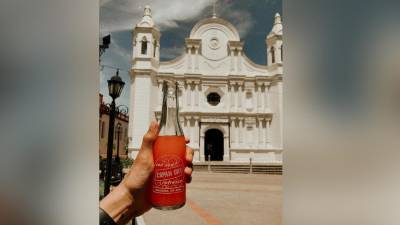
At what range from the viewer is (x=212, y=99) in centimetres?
937

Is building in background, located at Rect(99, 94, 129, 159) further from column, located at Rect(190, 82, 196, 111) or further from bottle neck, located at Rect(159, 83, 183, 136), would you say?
column, located at Rect(190, 82, 196, 111)

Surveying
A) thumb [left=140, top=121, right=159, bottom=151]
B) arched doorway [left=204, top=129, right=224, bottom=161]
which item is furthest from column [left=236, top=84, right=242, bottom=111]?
thumb [left=140, top=121, right=159, bottom=151]

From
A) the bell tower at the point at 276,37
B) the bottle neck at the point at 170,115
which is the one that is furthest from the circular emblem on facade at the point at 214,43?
the bottle neck at the point at 170,115

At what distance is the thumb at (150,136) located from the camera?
45 cm

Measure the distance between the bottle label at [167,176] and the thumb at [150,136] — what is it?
1.1 inches

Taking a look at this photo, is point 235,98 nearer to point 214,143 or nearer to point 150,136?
point 214,143

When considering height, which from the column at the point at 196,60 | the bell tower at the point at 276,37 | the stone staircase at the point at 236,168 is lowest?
the stone staircase at the point at 236,168

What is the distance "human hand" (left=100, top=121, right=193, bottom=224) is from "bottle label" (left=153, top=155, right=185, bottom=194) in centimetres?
2

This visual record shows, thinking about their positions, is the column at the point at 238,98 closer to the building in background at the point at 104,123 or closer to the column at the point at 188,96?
the column at the point at 188,96

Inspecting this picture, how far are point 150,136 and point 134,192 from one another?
0.11 m
